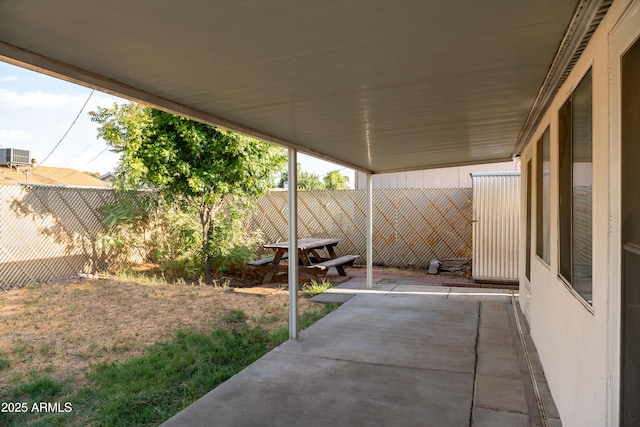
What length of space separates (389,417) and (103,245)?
21.9 ft

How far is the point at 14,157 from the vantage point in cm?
1272

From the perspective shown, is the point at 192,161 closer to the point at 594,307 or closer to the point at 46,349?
the point at 46,349

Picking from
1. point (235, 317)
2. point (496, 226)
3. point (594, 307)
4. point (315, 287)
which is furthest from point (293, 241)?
point (496, 226)

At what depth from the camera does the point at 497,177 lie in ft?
22.5

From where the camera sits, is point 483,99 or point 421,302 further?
point 421,302

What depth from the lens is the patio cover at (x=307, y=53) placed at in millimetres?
1454

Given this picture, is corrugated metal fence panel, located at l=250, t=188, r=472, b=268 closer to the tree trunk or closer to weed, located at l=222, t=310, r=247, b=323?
the tree trunk

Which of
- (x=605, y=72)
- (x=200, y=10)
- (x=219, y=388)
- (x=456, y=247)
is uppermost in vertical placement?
(x=200, y=10)

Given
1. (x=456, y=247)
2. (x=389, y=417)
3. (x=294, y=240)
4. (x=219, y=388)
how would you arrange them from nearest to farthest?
(x=389, y=417) < (x=219, y=388) < (x=294, y=240) < (x=456, y=247)

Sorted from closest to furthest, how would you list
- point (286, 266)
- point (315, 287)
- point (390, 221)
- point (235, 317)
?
point (235, 317)
point (315, 287)
point (286, 266)
point (390, 221)

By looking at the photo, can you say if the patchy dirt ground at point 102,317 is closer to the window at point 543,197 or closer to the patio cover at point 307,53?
the patio cover at point 307,53

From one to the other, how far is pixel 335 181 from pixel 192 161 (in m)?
17.5

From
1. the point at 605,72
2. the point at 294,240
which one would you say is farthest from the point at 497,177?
the point at 605,72

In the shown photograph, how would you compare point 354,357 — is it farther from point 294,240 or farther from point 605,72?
point 605,72
